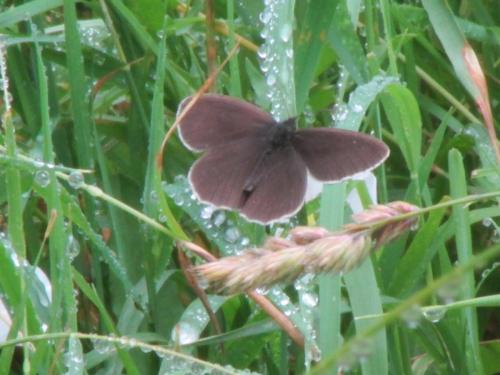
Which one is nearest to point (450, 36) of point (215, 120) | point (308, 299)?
point (215, 120)

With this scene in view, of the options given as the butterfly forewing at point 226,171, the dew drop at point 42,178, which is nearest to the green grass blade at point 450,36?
the butterfly forewing at point 226,171

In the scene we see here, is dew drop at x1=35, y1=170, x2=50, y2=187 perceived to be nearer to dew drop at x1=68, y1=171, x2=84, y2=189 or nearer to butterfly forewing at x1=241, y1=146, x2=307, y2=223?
dew drop at x1=68, y1=171, x2=84, y2=189

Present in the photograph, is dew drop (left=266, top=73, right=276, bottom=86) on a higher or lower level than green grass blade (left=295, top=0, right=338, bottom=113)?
lower

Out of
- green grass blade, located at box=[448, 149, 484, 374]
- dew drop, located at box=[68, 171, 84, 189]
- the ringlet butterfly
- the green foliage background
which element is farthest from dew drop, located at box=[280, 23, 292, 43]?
dew drop, located at box=[68, 171, 84, 189]

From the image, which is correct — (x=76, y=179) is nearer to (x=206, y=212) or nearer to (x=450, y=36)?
(x=206, y=212)

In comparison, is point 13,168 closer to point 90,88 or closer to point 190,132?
point 190,132

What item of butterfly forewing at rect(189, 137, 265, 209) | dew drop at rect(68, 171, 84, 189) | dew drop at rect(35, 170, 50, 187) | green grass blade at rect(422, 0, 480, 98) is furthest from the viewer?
green grass blade at rect(422, 0, 480, 98)

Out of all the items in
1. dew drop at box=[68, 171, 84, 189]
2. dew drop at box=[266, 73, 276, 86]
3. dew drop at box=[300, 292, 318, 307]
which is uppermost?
dew drop at box=[266, 73, 276, 86]

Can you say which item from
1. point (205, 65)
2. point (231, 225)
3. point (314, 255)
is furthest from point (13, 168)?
point (205, 65)
